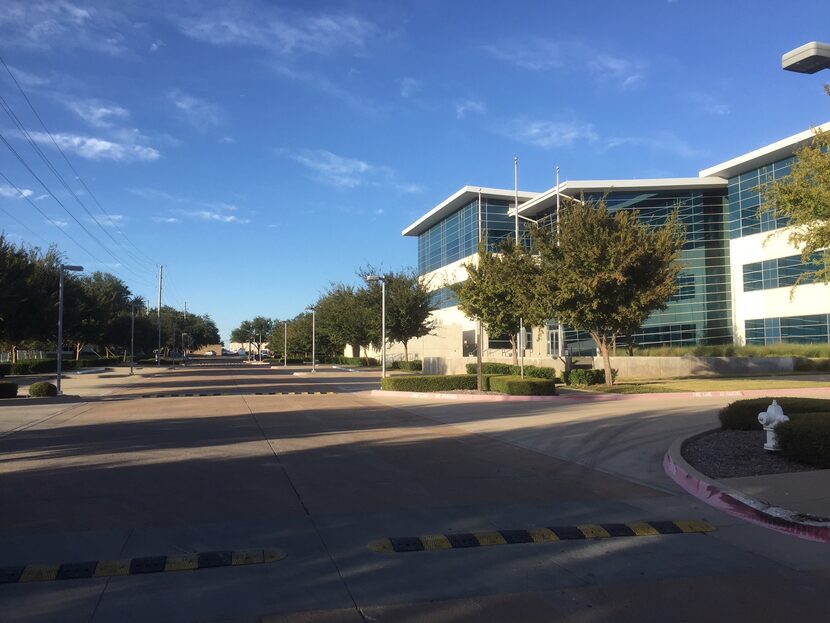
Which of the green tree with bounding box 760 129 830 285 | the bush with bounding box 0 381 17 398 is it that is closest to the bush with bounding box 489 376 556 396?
the green tree with bounding box 760 129 830 285

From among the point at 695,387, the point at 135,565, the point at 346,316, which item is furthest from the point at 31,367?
the point at 135,565

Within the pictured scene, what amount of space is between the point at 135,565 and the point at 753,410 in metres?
11.1

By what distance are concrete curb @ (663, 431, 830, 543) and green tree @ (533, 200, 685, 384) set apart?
16752mm

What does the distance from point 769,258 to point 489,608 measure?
53820 mm

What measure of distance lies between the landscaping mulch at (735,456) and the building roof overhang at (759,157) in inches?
1570

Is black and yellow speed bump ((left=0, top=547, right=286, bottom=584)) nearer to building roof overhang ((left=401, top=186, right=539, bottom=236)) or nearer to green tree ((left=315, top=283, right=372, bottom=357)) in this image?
green tree ((left=315, top=283, right=372, bottom=357))

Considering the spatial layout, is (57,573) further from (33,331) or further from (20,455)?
(33,331)

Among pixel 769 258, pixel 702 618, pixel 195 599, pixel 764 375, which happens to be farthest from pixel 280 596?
pixel 769 258

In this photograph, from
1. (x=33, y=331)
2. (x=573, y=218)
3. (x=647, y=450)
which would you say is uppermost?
(x=573, y=218)

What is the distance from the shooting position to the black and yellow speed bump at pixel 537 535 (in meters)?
6.66

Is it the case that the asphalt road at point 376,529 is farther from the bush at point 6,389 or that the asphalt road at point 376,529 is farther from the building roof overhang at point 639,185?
the building roof overhang at point 639,185

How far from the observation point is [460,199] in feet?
229

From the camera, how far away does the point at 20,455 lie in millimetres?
12547

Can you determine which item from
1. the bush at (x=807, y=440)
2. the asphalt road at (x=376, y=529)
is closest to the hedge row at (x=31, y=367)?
the asphalt road at (x=376, y=529)
